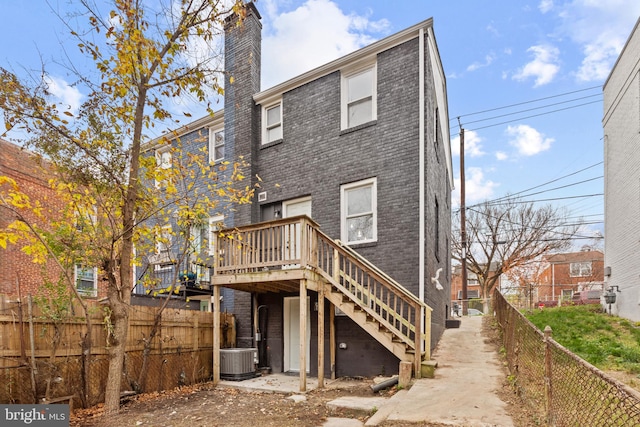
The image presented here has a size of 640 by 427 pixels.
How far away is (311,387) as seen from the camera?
25.6ft

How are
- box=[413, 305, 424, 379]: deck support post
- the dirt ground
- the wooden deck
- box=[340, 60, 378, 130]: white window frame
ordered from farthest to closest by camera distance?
box=[340, 60, 378, 130]: white window frame
the wooden deck
box=[413, 305, 424, 379]: deck support post
the dirt ground

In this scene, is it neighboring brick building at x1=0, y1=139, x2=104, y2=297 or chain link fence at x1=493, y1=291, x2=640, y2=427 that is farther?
neighboring brick building at x1=0, y1=139, x2=104, y2=297

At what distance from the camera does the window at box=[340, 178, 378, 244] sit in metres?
9.08

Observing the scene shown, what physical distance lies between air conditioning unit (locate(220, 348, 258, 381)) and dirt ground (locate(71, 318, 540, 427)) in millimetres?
681

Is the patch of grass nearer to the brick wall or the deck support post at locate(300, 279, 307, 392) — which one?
the deck support post at locate(300, 279, 307, 392)

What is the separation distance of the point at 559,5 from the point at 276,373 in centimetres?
1434

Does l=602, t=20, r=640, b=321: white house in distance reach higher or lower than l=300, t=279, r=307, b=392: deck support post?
higher

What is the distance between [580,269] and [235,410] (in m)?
38.3

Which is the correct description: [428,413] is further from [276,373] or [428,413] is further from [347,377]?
[276,373]

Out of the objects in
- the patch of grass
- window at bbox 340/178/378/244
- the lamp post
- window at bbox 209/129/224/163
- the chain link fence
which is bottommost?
the patch of grass

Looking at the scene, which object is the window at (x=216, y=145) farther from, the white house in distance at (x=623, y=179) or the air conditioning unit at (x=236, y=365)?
the white house in distance at (x=623, y=179)

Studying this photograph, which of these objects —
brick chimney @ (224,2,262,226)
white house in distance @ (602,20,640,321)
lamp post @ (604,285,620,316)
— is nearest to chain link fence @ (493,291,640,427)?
brick chimney @ (224,2,262,226)

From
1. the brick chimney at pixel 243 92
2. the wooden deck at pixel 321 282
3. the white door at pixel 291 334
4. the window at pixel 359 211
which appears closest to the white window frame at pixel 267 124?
the brick chimney at pixel 243 92

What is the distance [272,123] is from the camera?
11.2 meters
